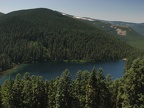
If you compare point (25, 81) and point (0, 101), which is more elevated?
point (25, 81)

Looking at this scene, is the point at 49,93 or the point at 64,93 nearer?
the point at 64,93

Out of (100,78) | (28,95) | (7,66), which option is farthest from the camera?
(7,66)

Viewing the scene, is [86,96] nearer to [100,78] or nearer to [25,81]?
[100,78]

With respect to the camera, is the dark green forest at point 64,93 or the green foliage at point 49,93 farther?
the green foliage at point 49,93

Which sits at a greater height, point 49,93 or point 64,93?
point 64,93

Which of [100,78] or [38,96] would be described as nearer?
[100,78]

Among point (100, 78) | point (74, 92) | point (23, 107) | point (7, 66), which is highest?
point (100, 78)

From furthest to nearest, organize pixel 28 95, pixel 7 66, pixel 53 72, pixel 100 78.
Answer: pixel 7 66
pixel 53 72
pixel 28 95
pixel 100 78

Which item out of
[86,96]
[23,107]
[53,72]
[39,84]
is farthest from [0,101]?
[53,72]

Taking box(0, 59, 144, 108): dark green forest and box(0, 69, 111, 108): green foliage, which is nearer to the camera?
box(0, 59, 144, 108): dark green forest
